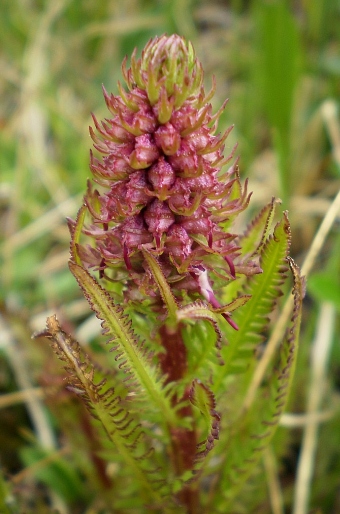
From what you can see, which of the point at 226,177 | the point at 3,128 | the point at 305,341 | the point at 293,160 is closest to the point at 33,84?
the point at 3,128

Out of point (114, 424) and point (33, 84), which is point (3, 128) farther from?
point (114, 424)

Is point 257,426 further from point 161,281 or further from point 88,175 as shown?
point 88,175

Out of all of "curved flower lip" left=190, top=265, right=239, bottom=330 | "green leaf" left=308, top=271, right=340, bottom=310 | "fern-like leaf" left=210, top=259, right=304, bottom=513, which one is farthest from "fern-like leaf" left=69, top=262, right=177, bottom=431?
"green leaf" left=308, top=271, right=340, bottom=310

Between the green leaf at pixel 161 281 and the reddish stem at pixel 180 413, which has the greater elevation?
the green leaf at pixel 161 281

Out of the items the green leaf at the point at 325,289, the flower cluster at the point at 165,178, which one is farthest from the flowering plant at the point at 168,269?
the green leaf at the point at 325,289

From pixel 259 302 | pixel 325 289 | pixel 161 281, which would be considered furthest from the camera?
pixel 325 289

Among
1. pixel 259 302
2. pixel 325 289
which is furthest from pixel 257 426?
pixel 325 289

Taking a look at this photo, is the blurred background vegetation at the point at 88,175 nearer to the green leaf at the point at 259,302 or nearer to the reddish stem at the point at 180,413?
the reddish stem at the point at 180,413
